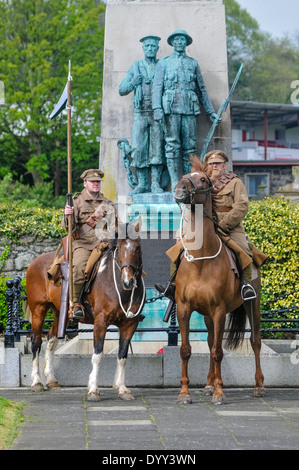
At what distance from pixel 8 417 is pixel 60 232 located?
1112 centimetres

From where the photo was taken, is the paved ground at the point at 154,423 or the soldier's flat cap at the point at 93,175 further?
the soldier's flat cap at the point at 93,175

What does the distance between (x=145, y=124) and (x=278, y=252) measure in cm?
432

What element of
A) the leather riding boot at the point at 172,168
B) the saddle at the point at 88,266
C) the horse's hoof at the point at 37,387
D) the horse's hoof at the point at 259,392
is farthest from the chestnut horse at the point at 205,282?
the leather riding boot at the point at 172,168

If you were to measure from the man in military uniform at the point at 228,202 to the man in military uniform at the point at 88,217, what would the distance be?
104cm

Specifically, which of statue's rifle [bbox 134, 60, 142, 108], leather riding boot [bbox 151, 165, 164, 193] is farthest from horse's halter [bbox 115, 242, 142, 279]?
statue's rifle [bbox 134, 60, 142, 108]

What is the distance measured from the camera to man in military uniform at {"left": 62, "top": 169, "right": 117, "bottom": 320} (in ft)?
35.9

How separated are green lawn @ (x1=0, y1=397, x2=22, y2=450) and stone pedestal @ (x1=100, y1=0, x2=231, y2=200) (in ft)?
18.8

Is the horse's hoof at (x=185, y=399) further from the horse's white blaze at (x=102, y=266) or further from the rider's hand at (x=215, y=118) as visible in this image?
the rider's hand at (x=215, y=118)

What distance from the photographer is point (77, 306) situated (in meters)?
10.7

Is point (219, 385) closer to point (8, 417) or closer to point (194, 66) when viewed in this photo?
point (8, 417)

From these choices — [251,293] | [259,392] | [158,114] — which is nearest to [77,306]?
[251,293]

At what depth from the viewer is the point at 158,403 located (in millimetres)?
9969

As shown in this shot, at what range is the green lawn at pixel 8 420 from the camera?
7.66 meters

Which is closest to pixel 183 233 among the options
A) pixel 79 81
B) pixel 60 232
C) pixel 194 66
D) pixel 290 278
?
pixel 194 66
